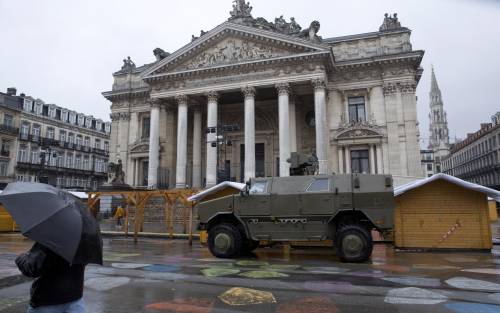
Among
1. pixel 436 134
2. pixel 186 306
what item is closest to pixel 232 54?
pixel 186 306

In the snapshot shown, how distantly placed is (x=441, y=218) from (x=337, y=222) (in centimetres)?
535

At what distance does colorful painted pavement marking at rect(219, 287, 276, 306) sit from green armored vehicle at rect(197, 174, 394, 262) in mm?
4701

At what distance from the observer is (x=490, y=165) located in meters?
66.8

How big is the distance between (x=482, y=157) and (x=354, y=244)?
72596 mm

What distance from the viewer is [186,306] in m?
6.30

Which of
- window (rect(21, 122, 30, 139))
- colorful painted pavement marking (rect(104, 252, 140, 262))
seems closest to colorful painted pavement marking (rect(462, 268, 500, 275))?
colorful painted pavement marking (rect(104, 252, 140, 262))

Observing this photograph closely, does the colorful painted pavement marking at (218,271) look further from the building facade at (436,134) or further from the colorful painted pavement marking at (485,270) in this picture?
the building facade at (436,134)

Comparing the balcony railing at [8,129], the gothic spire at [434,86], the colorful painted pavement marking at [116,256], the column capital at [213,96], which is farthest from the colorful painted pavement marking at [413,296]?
the gothic spire at [434,86]

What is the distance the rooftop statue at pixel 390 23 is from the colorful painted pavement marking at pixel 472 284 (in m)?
28.3

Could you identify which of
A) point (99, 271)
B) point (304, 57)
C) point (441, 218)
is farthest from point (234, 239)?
point (304, 57)

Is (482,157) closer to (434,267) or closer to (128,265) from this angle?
(434,267)

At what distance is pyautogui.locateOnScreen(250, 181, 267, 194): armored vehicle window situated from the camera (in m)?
12.7

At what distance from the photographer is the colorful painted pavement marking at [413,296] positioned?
658 cm

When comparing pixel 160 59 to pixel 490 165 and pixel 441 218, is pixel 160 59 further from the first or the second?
pixel 490 165
